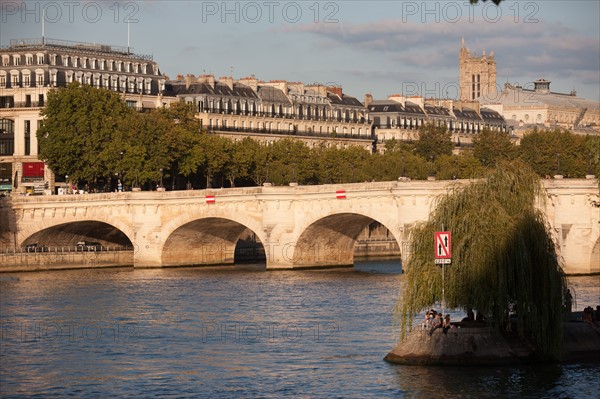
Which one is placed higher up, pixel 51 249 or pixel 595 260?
pixel 51 249

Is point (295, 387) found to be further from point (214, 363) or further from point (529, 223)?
point (529, 223)

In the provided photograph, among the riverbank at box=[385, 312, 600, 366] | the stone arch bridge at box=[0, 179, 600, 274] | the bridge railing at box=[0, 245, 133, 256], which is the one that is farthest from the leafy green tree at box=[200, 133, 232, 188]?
the riverbank at box=[385, 312, 600, 366]

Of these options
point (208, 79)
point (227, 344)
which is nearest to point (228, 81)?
point (208, 79)

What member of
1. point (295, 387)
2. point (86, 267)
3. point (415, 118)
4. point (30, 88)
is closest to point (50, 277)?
point (86, 267)

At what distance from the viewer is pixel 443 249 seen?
44156mm

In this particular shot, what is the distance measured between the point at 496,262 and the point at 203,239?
49109mm

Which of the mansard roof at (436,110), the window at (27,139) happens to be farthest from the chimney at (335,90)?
the window at (27,139)

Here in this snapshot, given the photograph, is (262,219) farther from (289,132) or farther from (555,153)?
(555,153)

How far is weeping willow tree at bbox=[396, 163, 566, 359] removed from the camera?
4350 centimetres

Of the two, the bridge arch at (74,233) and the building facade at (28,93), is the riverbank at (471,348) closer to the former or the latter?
the bridge arch at (74,233)

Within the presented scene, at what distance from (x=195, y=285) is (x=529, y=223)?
107 feet

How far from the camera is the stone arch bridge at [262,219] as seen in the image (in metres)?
74.9

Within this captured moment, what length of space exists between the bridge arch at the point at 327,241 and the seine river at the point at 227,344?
5.53 m

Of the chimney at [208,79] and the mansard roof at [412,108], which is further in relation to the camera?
the mansard roof at [412,108]
